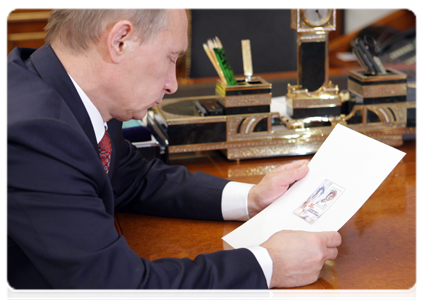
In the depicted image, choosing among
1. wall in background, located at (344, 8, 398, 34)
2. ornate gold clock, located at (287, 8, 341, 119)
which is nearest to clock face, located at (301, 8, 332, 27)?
ornate gold clock, located at (287, 8, 341, 119)

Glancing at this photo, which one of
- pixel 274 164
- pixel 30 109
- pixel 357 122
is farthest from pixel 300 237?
pixel 357 122

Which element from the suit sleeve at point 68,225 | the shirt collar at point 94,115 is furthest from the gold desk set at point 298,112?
the suit sleeve at point 68,225

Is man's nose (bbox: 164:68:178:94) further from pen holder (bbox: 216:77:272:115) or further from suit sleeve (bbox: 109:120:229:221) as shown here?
pen holder (bbox: 216:77:272:115)

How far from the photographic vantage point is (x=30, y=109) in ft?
2.41

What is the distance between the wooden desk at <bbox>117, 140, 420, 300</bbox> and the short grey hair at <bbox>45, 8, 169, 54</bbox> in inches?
16.5

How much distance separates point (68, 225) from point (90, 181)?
3.2 inches

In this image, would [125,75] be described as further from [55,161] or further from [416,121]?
[416,121]

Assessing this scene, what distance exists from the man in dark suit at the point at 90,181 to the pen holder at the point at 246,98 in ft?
1.75

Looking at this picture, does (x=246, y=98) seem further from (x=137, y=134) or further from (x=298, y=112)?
(x=137, y=134)

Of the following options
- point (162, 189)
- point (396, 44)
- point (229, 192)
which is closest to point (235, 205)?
point (229, 192)

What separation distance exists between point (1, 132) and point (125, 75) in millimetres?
248

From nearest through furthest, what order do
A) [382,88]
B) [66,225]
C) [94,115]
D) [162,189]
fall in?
[66,225], [94,115], [162,189], [382,88]

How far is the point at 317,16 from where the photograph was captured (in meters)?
1.50

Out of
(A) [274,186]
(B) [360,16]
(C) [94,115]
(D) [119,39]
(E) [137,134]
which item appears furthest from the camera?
(B) [360,16]
